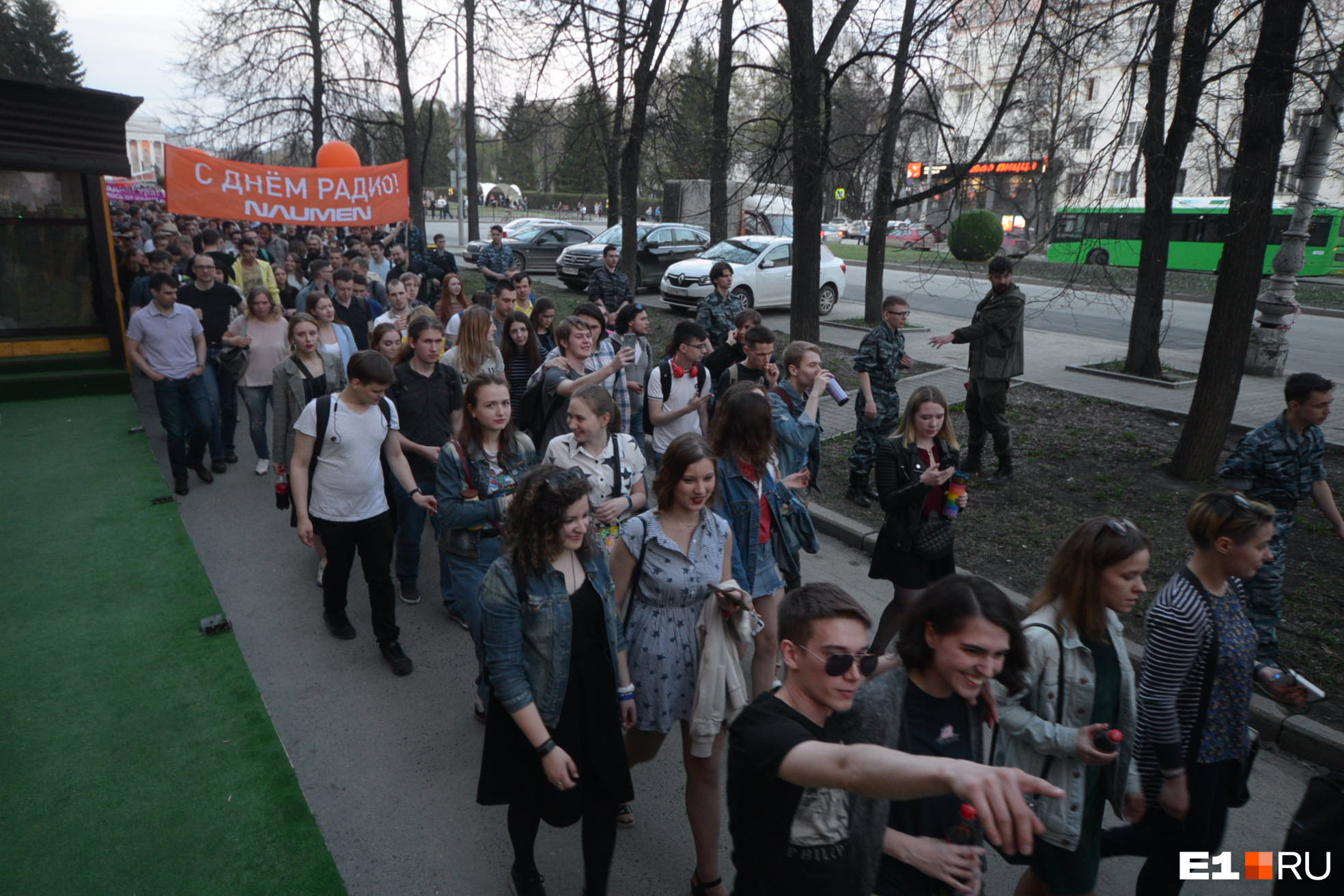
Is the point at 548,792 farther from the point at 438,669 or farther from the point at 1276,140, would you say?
the point at 1276,140

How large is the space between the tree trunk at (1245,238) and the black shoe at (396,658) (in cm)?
706

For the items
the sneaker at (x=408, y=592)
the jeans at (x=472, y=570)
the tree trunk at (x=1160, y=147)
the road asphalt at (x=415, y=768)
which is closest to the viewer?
the road asphalt at (x=415, y=768)

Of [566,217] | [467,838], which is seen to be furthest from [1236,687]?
[566,217]

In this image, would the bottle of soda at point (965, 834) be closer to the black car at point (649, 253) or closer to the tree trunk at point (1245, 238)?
the tree trunk at point (1245, 238)

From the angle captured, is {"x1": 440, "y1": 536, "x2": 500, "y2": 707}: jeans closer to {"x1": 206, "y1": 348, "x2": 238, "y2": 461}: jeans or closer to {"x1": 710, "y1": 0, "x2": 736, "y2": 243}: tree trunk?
{"x1": 206, "y1": 348, "x2": 238, "y2": 461}: jeans

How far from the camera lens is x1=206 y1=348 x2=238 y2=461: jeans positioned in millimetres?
8156

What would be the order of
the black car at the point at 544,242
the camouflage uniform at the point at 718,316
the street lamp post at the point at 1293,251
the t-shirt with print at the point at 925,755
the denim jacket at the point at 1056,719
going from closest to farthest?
the t-shirt with print at the point at 925,755 < the denim jacket at the point at 1056,719 < the camouflage uniform at the point at 718,316 < the street lamp post at the point at 1293,251 < the black car at the point at 544,242

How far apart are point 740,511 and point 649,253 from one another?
19.7 metres

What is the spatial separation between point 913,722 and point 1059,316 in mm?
21816

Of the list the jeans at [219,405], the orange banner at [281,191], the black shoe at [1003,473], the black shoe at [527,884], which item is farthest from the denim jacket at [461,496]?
the orange banner at [281,191]

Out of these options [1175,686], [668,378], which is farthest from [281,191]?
[1175,686]

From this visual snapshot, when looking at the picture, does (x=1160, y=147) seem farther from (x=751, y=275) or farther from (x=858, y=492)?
(x=751, y=275)

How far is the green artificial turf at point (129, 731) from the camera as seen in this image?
3.55 metres

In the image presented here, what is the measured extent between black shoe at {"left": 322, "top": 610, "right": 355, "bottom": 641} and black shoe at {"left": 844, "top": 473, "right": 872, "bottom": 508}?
4482 millimetres
